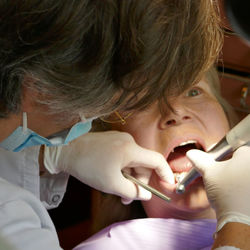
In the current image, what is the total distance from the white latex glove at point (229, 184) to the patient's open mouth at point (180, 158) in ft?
0.74

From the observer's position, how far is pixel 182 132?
4.75 feet

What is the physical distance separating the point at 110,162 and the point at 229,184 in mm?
452

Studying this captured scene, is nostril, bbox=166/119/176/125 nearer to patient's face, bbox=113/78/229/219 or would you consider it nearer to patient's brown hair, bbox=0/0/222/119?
patient's face, bbox=113/78/229/219

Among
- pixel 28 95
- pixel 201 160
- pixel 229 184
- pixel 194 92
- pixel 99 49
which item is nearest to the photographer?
pixel 99 49

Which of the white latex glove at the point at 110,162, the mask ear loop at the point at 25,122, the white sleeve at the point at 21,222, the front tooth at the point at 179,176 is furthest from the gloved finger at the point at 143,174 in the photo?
the mask ear loop at the point at 25,122

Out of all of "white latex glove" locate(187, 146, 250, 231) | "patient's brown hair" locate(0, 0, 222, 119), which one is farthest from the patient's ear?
"white latex glove" locate(187, 146, 250, 231)

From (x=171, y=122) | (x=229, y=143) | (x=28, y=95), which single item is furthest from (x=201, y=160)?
(x=28, y=95)

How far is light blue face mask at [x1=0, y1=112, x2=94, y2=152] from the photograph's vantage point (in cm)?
102

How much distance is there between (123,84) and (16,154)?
2.26ft

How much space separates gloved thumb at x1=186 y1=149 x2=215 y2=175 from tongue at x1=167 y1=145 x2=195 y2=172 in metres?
0.20

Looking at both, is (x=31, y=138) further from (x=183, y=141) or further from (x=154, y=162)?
(x=183, y=141)

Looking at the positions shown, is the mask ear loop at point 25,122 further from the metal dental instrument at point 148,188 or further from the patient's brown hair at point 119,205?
the patient's brown hair at point 119,205

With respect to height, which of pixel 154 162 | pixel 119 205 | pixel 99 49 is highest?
pixel 99 49

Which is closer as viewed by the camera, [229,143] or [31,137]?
[31,137]
